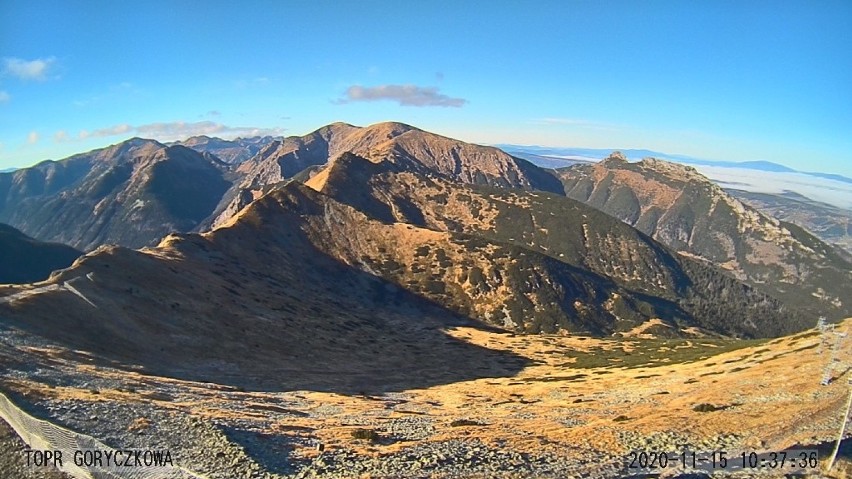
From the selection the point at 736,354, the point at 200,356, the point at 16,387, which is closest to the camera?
the point at 16,387

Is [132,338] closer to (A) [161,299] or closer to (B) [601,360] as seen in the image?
(A) [161,299]

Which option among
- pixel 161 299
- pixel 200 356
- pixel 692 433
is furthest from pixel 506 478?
pixel 161 299

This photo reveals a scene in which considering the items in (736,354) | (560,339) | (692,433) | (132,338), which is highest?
(692,433)

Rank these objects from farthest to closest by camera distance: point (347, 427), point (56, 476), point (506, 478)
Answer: point (347, 427)
point (506, 478)
point (56, 476)

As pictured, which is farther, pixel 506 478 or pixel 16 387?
pixel 16 387

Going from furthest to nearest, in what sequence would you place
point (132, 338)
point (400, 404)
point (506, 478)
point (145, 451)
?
point (132, 338), point (400, 404), point (145, 451), point (506, 478)

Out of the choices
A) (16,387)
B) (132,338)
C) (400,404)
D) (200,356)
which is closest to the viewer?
(16,387)

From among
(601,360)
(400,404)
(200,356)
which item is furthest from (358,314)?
(400,404)

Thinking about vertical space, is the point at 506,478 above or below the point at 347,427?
above

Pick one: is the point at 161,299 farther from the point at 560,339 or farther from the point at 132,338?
the point at 560,339
